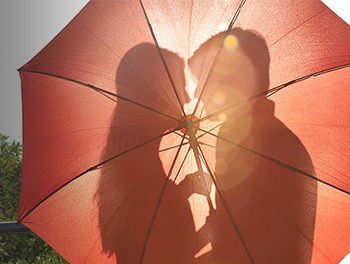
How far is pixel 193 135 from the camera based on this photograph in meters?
1.64

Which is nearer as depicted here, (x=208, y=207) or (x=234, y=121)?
(x=234, y=121)

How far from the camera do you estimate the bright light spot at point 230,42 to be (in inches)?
62.1

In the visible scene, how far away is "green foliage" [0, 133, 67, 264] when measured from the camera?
4.56 m

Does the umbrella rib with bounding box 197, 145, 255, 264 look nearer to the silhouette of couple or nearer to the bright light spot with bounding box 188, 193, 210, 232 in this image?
the silhouette of couple

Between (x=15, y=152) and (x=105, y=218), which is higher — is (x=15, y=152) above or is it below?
above

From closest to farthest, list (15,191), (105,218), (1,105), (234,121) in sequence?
(234,121)
(105,218)
(15,191)
(1,105)

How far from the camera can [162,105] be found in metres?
1.63

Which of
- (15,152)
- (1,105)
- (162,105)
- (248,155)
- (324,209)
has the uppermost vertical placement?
(1,105)

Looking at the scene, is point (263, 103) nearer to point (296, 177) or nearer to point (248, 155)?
point (248, 155)

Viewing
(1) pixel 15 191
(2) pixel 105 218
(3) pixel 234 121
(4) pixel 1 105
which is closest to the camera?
(3) pixel 234 121

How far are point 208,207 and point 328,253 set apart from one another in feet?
2.58

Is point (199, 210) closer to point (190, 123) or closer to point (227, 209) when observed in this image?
point (227, 209)

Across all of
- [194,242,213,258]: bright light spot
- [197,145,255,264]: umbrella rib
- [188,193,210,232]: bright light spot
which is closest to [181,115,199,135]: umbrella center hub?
[197,145,255,264]: umbrella rib

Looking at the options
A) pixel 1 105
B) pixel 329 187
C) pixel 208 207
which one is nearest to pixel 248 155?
pixel 208 207
